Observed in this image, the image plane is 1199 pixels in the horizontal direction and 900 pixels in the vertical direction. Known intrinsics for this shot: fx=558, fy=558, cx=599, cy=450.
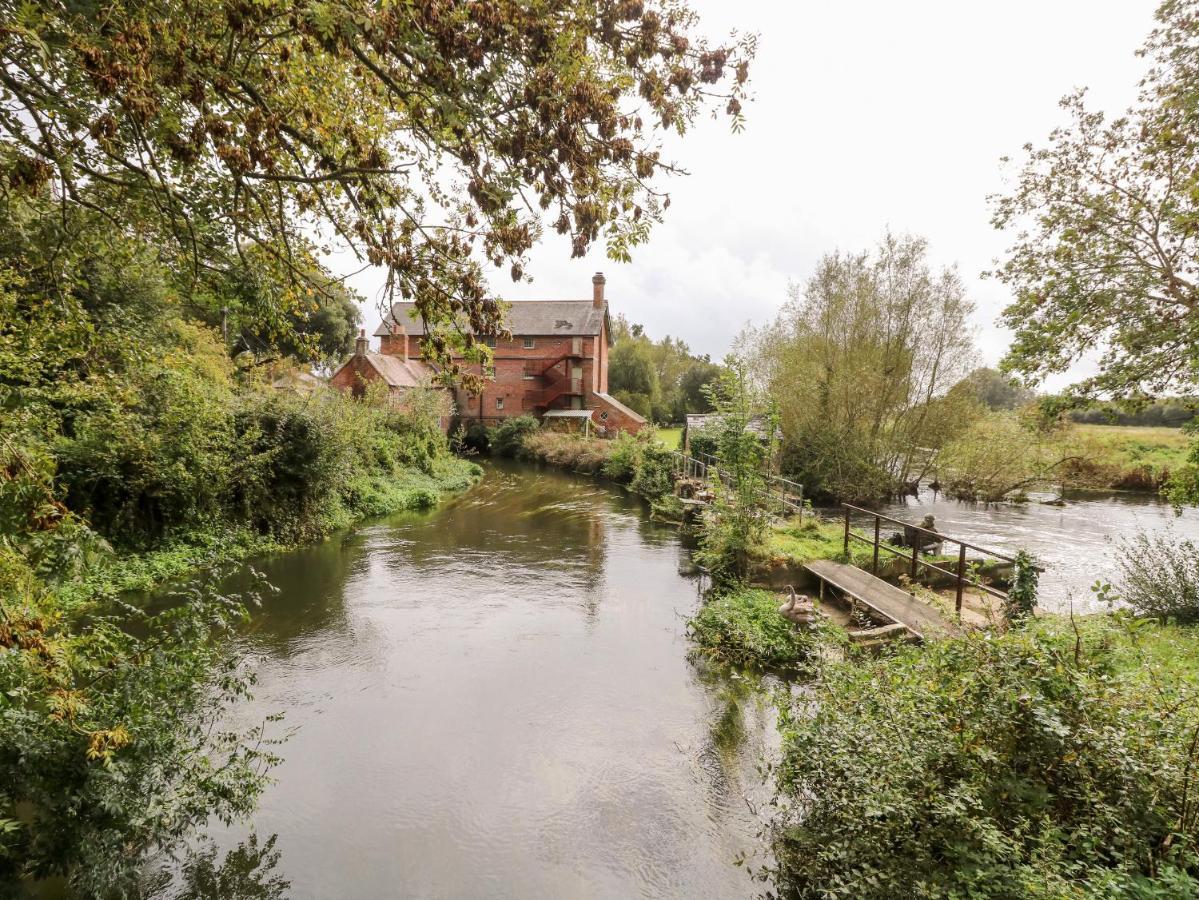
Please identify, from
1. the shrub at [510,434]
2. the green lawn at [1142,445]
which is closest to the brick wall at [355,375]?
the shrub at [510,434]

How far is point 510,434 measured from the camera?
33281 millimetres

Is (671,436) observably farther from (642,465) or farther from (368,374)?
(368,374)

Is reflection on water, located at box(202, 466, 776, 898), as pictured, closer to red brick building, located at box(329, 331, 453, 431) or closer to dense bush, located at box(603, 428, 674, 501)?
dense bush, located at box(603, 428, 674, 501)

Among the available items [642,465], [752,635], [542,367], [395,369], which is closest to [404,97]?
[752,635]

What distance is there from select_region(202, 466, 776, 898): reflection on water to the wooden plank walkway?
2479mm

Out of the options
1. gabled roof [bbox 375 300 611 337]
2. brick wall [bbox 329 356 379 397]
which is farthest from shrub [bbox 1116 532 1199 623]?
gabled roof [bbox 375 300 611 337]

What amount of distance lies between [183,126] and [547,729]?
20.5ft

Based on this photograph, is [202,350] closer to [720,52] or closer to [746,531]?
[746,531]

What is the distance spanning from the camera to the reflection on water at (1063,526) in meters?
11.8

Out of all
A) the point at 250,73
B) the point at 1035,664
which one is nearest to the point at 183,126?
the point at 250,73

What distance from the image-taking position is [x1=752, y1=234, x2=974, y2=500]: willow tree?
20203 mm

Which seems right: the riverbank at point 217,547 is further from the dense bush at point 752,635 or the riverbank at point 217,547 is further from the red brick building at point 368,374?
the red brick building at point 368,374

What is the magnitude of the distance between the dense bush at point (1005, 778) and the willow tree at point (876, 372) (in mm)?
17343

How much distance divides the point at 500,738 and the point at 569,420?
29510 millimetres
